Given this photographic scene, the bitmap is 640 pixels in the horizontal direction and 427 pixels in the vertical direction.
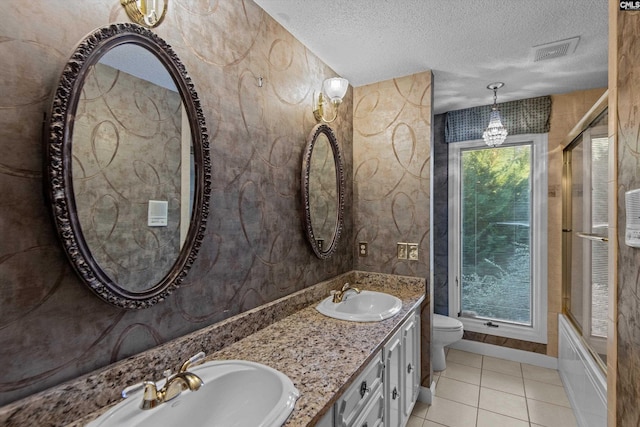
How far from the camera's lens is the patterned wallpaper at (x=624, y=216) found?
0.94 metres

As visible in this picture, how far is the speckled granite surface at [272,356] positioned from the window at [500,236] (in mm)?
1511

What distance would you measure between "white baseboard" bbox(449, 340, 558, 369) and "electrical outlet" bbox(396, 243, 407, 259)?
1.48m

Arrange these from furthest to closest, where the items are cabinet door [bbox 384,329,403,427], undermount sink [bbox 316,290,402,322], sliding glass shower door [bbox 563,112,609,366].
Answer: undermount sink [bbox 316,290,402,322] → sliding glass shower door [bbox 563,112,609,366] → cabinet door [bbox 384,329,403,427]

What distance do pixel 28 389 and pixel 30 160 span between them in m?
0.57

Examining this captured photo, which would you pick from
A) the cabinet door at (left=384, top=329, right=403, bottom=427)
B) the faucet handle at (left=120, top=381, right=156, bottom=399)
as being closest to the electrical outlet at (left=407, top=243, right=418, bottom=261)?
the cabinet door at (left=384, top=329, right=403, bottom=427)

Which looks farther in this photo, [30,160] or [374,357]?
[374,357]

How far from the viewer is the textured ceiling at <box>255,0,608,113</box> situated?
5.23ft

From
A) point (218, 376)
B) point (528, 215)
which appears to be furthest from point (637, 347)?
point (528, 215)

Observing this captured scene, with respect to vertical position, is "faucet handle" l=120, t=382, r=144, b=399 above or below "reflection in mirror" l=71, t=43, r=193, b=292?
below

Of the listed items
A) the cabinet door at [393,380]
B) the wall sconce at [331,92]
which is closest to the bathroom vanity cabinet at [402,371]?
the cabinet door at [393,380]

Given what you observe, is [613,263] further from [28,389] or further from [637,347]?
[28,389]

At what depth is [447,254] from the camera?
3186mm

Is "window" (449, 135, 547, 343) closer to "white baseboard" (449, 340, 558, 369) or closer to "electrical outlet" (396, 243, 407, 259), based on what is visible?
"white baseboard" (449, 340, 558, 369)

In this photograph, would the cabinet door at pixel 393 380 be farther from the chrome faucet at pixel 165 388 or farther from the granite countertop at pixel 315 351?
Answer: the chrome faucet at pixel 165 388
